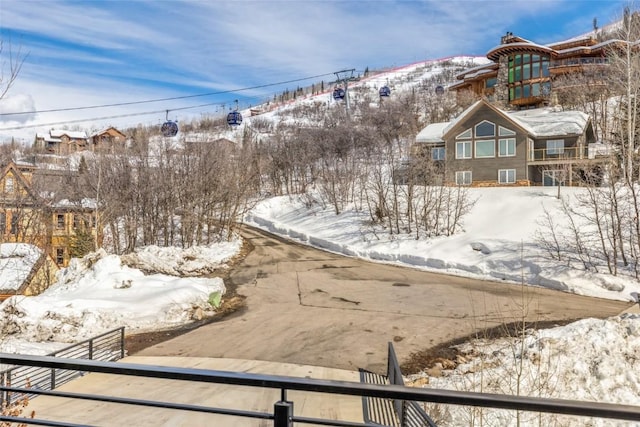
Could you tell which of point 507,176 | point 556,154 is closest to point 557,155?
point 556,154

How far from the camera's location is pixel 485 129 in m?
31.2

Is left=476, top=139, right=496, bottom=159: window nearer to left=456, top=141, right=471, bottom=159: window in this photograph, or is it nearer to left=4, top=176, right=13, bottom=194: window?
left=456, top=141, right=471, bottom=159: window

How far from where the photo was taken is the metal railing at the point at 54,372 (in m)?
6.64

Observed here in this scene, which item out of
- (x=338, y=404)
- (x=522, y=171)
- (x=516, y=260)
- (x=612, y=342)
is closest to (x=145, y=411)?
(x=338, y=404)

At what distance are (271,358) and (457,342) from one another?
15.1 feet

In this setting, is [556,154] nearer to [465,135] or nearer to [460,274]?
[465,135]

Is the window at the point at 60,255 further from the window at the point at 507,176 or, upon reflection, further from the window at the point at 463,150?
the window at the point at 507,176

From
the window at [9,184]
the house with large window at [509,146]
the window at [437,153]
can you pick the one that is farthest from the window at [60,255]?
the window at [437,153]

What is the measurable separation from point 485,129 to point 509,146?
85.4 inches

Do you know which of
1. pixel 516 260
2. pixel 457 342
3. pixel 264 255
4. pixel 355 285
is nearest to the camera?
pixel 457 342

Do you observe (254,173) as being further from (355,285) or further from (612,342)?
(612,342)

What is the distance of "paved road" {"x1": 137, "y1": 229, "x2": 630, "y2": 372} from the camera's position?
9.80 meters

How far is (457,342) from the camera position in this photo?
400 inches

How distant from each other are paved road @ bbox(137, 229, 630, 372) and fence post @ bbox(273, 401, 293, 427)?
5.91 metres
